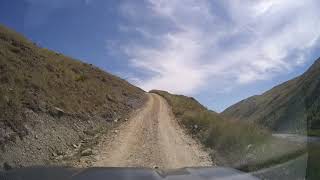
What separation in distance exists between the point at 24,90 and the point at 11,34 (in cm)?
1408

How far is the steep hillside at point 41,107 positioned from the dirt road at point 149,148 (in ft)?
5.09

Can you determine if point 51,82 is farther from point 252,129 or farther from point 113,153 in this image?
point 252,129

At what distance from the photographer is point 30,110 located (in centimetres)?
1864

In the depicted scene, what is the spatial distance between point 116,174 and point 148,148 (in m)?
10.4

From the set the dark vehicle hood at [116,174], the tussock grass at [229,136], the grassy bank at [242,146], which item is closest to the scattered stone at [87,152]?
the grassy bank at [242,146]

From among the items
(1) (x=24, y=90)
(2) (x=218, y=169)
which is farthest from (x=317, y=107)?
(2) (x=218, y=169)

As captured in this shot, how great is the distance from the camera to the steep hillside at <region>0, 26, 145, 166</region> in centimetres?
1569

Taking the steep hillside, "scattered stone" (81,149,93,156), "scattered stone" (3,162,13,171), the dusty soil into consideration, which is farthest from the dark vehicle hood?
"scattered stone" (81,149,93,156)

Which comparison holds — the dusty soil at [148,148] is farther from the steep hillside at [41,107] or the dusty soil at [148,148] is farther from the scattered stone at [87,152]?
the steep hillside at [41,107]

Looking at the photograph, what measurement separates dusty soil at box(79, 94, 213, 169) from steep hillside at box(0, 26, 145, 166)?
145 cm

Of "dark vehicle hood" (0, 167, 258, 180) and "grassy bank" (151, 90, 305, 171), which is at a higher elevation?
"grassy bank" (151, 90, 305, 171)

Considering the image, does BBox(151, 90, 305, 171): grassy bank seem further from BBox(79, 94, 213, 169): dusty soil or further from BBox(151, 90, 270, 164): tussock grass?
BBox(79, 94, 213, 169): dusty soil

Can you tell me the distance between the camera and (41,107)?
1969 centimetres

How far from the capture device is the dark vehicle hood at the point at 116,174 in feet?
26.0
